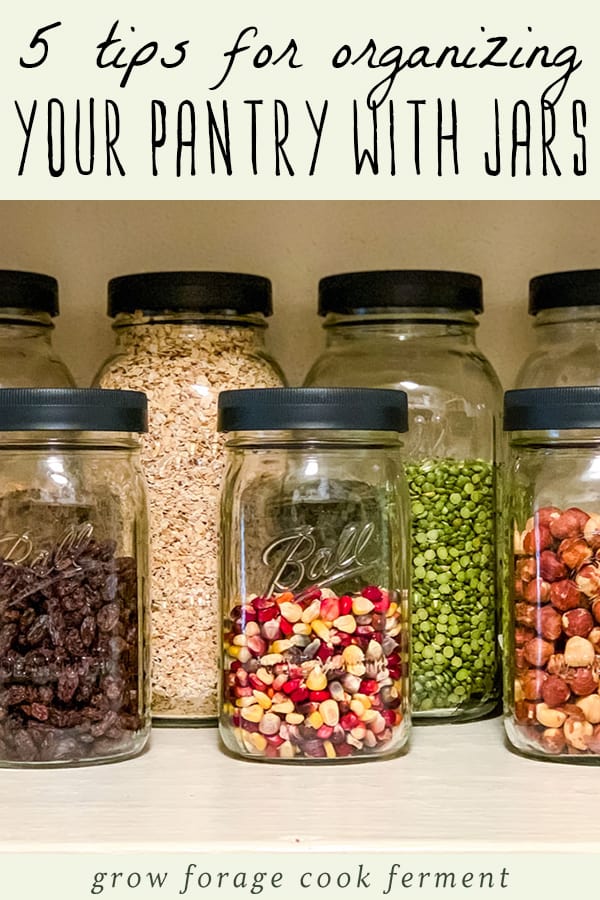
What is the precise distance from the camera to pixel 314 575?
2.78 feet

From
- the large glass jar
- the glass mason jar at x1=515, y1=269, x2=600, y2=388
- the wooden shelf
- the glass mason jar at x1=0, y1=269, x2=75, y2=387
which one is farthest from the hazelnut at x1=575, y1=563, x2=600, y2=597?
the glass mason jar at x1=0, y1=269, x2=75, y2=387

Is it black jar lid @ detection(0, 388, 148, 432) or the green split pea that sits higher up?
black jar lid @ detection(0, 388, 148, 432)

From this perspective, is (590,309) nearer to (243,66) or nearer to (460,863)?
(243,66)

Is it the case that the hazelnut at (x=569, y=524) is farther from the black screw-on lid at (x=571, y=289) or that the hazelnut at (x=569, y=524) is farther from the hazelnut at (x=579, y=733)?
the black screw-on lid at (x=571, y=289)

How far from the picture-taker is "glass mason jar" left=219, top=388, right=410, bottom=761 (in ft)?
2.69

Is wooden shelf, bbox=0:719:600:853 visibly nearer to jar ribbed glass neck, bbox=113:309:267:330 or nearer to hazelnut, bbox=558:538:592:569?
hazelnut, bbox=558:538:592:569

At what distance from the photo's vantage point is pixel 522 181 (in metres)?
0.76

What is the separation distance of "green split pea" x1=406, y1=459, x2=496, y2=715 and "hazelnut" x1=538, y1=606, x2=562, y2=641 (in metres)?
0.12

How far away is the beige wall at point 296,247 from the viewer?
1.13m

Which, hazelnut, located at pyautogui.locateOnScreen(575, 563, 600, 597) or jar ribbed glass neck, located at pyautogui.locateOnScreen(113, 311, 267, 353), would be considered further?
jar ribbed glass neck, located at pyautogui.locateOnScreen(113, 311, 267, 353)

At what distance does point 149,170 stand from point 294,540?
0.26 meters

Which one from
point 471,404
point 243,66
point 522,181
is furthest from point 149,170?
point 471,404

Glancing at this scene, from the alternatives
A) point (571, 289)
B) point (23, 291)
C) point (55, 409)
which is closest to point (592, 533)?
point (571, 289)

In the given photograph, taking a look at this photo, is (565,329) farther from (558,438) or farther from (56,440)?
(56,440)
